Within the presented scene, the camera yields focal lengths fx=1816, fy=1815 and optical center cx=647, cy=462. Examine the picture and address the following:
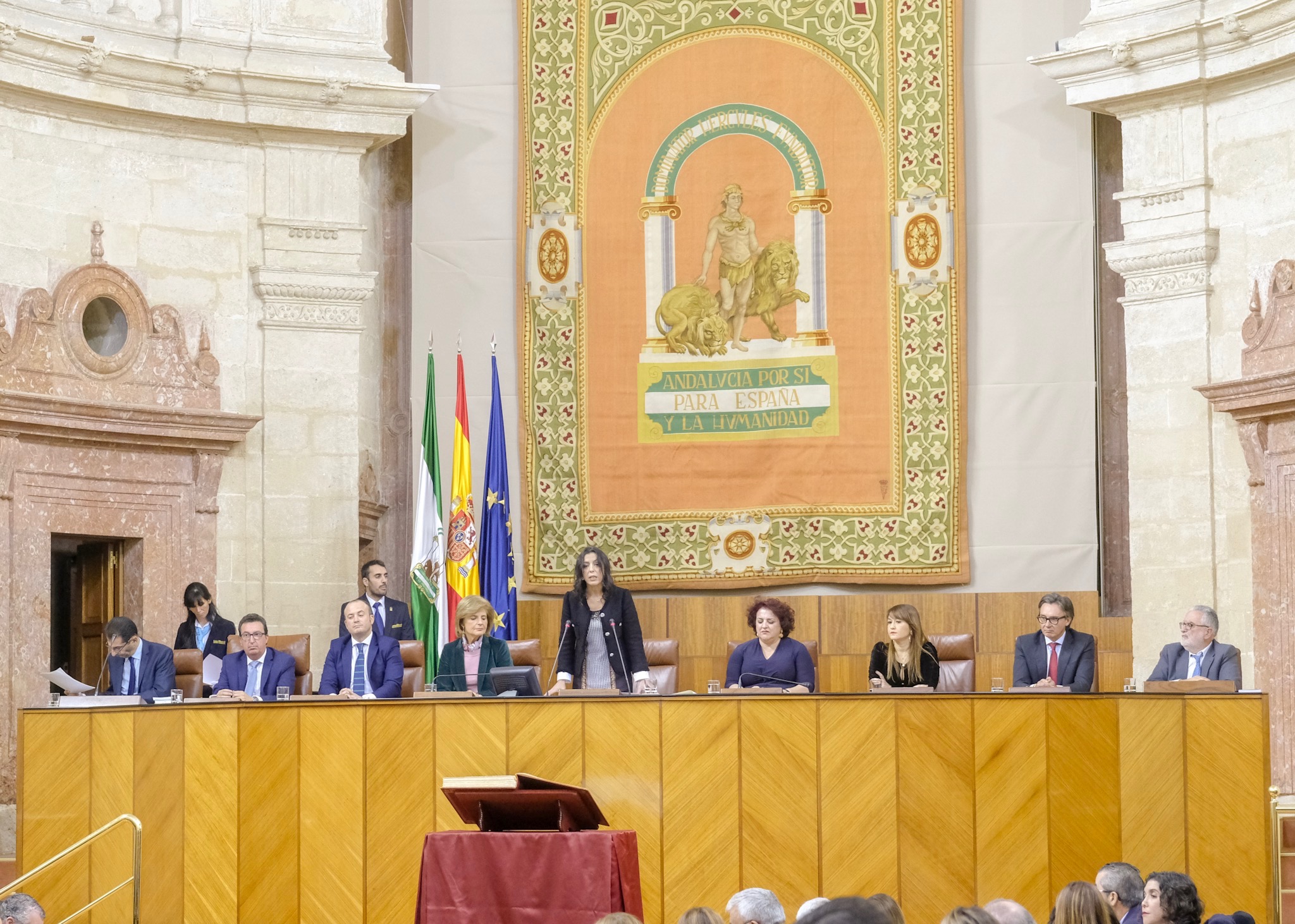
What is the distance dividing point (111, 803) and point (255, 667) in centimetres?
121

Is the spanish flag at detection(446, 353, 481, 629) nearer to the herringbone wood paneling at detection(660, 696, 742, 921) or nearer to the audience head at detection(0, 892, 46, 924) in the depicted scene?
the herringbone wood paneling at detection(660, 696, 742, 921)

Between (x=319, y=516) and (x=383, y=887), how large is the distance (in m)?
4.28

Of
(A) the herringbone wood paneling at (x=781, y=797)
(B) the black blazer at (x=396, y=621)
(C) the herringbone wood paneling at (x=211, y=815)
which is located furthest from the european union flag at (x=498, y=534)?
(A) the herringbone wood paneling at (x=781, y=797)

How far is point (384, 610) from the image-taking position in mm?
9555

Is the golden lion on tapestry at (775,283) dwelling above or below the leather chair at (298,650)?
above

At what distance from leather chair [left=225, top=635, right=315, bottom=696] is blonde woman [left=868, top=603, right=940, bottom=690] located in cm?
261

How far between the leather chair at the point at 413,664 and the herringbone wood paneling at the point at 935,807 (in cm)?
271

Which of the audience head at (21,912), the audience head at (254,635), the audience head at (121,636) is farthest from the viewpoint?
the audience head at (121,636)

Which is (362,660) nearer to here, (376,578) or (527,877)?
(376,578)

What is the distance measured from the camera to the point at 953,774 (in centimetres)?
673

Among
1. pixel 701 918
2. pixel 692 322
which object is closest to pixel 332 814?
pixel 701 918

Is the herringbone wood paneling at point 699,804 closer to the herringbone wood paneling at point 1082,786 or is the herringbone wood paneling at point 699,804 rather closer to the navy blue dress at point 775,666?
the navy blue dress at point 775,666

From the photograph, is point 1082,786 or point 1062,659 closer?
point 1082,786

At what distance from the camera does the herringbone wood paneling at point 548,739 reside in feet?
22.6
